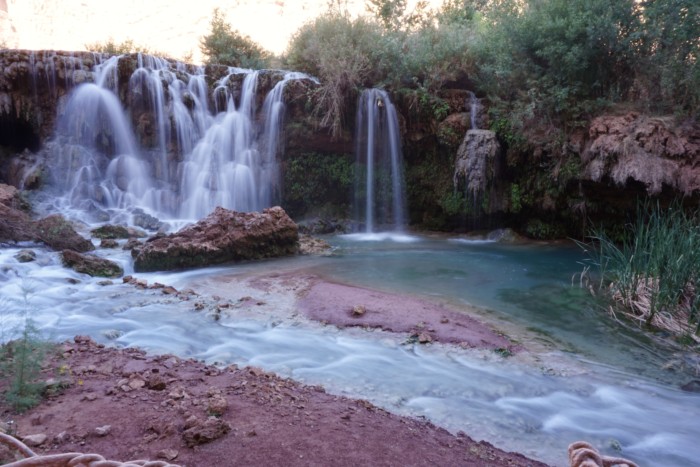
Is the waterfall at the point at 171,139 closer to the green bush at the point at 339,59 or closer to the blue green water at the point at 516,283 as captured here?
the green bush at the point at 339,59

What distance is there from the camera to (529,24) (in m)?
10.5

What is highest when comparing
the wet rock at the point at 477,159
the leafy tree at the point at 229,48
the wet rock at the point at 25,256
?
the leafy tree at the point at 229,48

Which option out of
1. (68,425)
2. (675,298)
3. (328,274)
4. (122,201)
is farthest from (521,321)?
(122,201)

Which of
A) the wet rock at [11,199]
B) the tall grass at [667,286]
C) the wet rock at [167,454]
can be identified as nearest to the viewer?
the wet rock at [167,454]

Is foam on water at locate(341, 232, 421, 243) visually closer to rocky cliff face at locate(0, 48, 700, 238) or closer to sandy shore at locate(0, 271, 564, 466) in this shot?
rocky cliff face at locate(0, 48, 700, 238)

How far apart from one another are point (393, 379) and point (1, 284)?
5362 mm

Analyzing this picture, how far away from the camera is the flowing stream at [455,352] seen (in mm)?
3146

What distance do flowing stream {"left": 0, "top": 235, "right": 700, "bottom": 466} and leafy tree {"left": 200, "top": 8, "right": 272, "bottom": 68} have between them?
1189cm

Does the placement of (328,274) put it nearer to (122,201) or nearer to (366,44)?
(122,201)

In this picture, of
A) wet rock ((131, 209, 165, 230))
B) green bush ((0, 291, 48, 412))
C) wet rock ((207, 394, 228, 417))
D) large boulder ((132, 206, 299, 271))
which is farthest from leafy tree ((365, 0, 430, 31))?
wet rock ((207, 394, 228, 417))

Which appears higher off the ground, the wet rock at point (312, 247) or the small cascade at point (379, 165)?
the small cascade at point (379, 165)

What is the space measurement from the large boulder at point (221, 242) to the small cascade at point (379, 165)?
456 cm

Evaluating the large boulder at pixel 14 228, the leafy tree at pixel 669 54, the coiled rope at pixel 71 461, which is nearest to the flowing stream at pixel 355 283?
the large boulder at pixel 14 228

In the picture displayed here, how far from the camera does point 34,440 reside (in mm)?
2174
